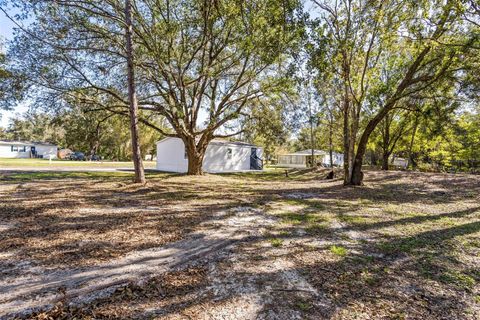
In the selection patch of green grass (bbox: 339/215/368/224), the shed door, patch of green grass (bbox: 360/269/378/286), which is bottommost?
patch of green grass (bbox: 360/269/378/286)

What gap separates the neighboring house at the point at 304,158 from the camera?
4318 cm

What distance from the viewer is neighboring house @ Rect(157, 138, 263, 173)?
23656 millimetres

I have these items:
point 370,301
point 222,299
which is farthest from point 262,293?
point 370,301

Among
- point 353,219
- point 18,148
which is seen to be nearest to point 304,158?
point 353,219

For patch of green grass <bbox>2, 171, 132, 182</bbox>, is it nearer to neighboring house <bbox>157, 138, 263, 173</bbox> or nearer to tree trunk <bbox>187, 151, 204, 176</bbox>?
tree trunk <bbox>187, 151, 204, 176</bbox>

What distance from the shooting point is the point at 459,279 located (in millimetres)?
3592

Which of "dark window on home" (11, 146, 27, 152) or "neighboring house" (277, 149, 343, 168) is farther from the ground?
"dark window on home" (11, 146, 27, 152)

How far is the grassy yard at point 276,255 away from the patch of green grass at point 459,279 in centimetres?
1

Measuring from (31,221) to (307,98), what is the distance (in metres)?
17.6

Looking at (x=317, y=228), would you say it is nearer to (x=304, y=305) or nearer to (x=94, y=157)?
(x=304, y=305)

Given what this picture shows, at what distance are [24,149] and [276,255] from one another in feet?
169

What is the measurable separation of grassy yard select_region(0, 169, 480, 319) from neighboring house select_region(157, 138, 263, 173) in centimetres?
1490

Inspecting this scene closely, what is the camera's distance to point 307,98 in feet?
65.1

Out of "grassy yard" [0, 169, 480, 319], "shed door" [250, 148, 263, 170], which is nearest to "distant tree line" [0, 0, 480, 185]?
"grassy yard" [0, 169, 480, 319]
